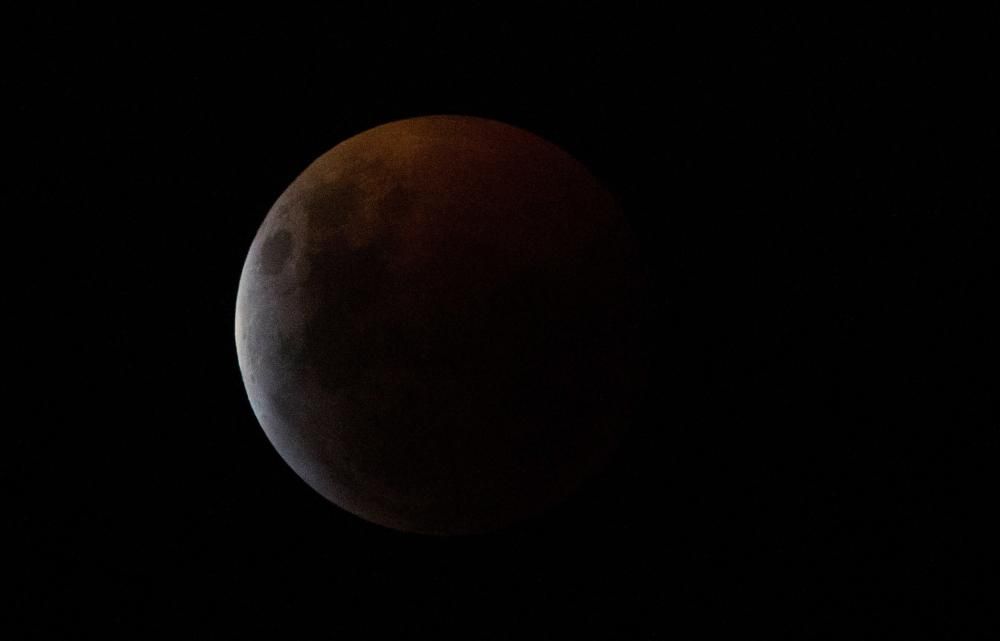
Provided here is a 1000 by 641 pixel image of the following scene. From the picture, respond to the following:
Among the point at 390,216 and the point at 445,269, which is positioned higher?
the point at 390,216

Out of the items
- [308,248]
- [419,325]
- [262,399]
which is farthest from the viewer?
[262,399]

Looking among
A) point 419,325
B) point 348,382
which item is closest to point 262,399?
point 348,382

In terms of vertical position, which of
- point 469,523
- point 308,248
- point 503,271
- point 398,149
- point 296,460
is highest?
point 398,149

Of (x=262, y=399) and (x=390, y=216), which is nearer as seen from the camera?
(x=390, y=216)

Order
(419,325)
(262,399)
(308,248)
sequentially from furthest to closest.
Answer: (262,399), (308,248), (419,325)

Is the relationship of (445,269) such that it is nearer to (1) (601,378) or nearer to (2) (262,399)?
(1) (601,378)

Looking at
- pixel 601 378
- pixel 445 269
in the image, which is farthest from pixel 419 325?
pixel 601 378

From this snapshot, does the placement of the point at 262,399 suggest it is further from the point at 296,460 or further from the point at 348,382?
the point at 348,382
